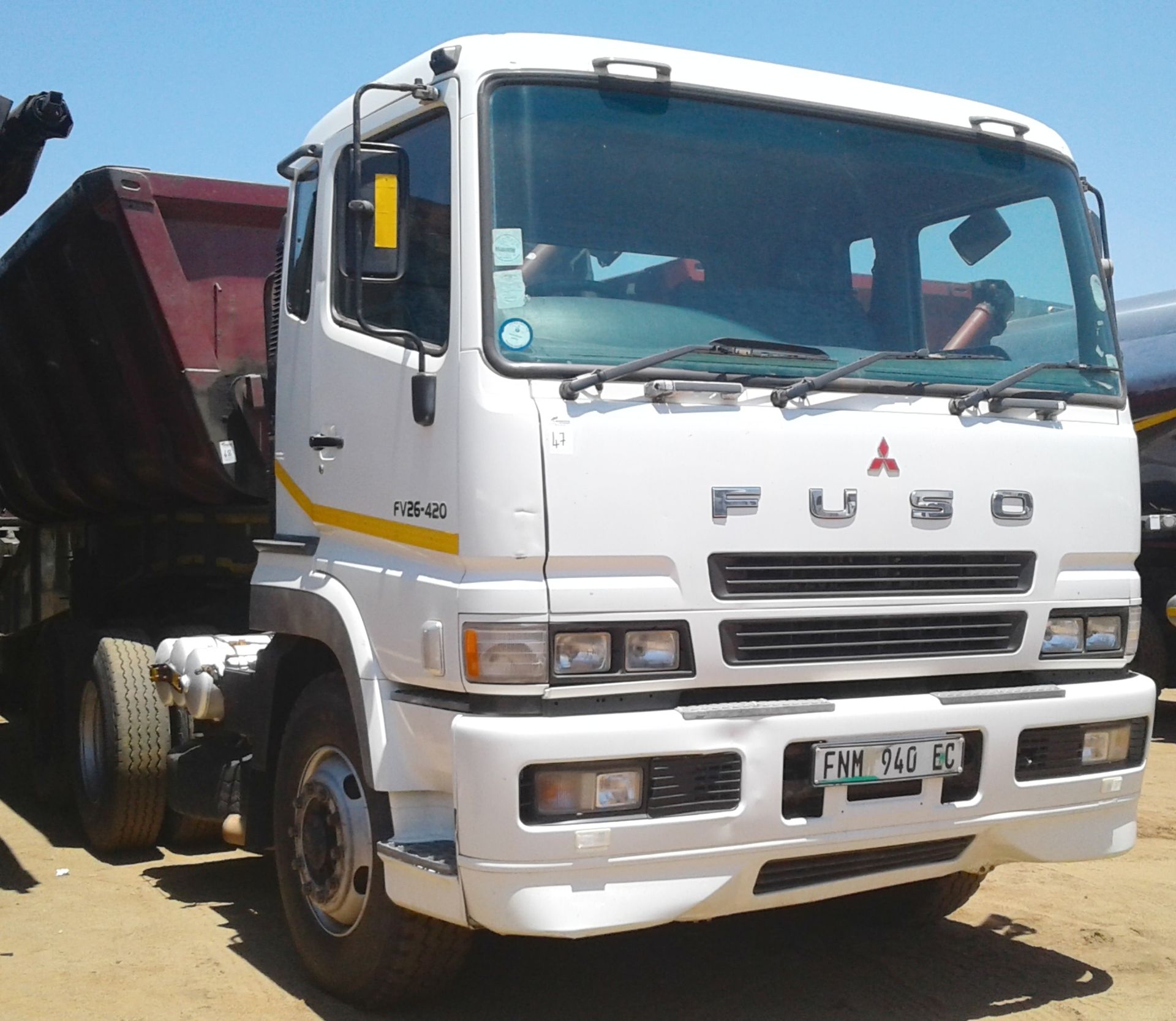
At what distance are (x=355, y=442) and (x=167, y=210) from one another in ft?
7.29

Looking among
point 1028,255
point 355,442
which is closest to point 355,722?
point 355,442

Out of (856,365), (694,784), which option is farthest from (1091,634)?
(694,784)

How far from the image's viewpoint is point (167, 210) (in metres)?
6.14

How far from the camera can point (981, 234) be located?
4832 mm

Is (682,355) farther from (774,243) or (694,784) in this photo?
(694,784)

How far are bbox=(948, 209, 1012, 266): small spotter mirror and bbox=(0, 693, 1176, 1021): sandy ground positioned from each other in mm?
2379

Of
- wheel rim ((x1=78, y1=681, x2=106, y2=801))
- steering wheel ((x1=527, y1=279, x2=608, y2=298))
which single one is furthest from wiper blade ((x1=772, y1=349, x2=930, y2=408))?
wheel rim ((x1=78, y1=681, x2=106, y2=801))

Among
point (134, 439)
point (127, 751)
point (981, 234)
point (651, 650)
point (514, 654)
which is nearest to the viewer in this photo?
point (514, 654)

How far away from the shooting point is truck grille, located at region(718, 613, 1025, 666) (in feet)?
13.1

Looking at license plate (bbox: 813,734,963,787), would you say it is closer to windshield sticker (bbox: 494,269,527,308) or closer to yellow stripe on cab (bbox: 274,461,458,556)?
yellow stripe on cab (bbox: 274,461,458,556)

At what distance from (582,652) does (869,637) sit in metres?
0.88

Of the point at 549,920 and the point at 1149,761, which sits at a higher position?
the point at 549,920

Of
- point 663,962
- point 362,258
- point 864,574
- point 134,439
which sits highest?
point 362,258

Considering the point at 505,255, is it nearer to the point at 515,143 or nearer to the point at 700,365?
the point at 515,143
